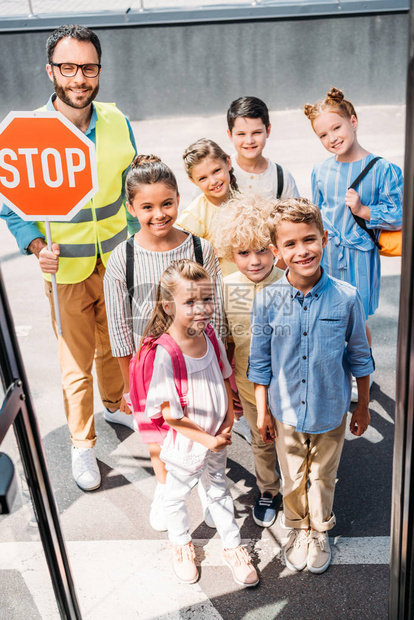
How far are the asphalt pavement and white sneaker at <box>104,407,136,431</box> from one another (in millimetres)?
36

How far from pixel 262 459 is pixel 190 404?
21.6 inches

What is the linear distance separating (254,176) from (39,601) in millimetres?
2097

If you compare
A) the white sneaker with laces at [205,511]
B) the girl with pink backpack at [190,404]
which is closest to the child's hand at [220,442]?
Answer: the girl with pink backpack at [190,404]

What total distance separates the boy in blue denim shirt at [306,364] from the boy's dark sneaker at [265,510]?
23 centimetres

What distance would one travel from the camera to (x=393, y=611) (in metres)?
1.97

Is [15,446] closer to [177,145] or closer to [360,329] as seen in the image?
[360,329]

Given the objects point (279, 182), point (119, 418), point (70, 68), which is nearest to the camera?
point (70, 68)

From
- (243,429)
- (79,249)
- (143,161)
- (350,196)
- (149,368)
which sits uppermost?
(143,161)

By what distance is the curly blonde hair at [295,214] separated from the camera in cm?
253

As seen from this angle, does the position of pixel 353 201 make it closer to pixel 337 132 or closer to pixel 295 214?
pixel 337 132

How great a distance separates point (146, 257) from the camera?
2900 mm

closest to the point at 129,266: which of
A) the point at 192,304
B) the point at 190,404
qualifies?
the point at 192,304

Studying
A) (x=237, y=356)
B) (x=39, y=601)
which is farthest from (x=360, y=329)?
(x=39, y=601)

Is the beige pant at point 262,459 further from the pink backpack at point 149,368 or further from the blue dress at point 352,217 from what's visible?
the blue dress at point 352,217
